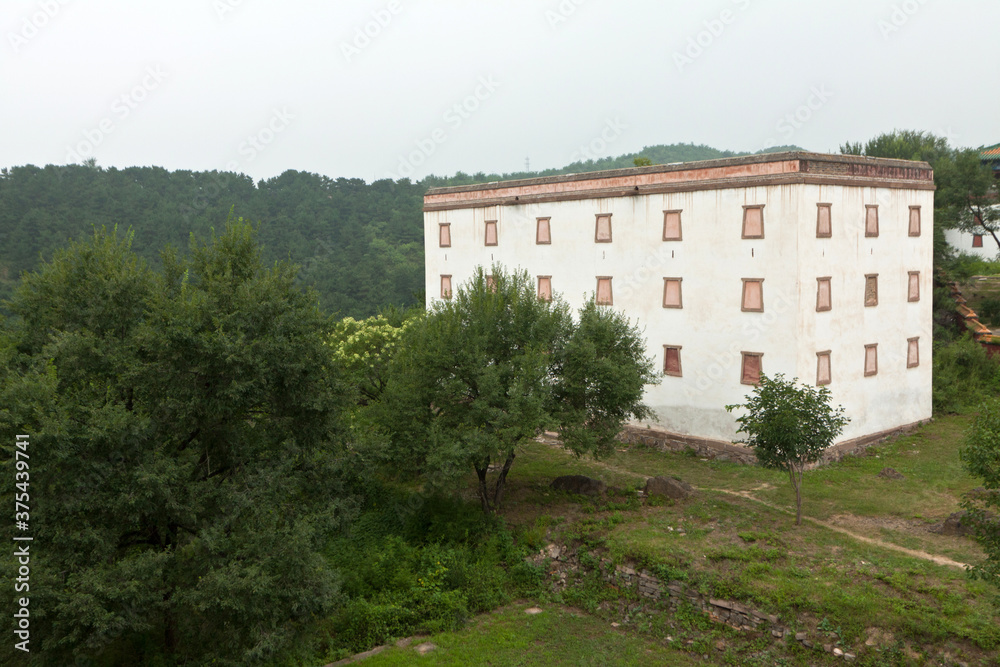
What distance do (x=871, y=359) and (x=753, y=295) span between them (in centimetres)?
621

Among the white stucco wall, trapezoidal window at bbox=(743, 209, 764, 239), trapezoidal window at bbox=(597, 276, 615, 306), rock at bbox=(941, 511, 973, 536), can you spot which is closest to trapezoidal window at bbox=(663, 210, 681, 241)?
the white stucco wall

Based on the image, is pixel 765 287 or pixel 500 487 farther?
pixel 765 287

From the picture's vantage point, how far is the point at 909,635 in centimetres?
1783

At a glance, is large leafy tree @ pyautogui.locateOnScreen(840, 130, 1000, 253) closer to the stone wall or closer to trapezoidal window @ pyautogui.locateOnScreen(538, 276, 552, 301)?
trapezoidal window @ pyautogui.locateOnScreen(538, 276, 552, 301)

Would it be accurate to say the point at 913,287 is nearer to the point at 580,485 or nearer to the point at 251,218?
the point at 580,485

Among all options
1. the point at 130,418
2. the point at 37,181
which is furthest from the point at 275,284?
the point at 37,181

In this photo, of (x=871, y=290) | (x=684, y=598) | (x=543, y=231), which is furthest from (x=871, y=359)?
(x=684, y=598)

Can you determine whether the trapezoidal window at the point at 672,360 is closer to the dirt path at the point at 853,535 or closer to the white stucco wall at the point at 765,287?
the white stucco wall at the point at 765,287

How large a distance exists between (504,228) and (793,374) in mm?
15791

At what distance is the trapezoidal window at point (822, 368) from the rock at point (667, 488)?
22.8 feet

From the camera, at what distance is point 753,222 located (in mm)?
30281

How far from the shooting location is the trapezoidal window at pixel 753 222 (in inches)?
1183

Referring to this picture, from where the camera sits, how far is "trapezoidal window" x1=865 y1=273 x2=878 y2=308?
32281mm

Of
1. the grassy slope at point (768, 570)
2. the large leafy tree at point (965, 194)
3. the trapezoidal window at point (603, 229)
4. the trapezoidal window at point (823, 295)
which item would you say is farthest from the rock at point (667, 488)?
the large leafy tree at point (965, 194)
